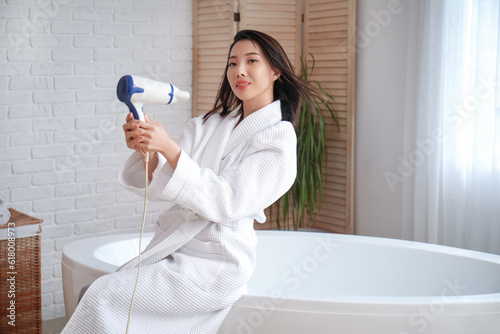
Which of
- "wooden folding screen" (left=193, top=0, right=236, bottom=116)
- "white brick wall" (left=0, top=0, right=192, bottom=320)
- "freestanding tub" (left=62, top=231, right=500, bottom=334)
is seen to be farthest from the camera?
"wooden folding screen" (left=193, top=0, right=236, bottom=116)

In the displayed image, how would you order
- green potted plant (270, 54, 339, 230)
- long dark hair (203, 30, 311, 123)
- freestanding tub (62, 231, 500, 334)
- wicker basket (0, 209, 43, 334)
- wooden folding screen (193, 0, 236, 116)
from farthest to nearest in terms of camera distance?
wooden folding screen (193, 0, 236, 116)
green potted plant (270, 54, 339, 230)
wicker basket (0, 209, 43, 334)
long dark hair (203, 30, 311, 123)
freestanding tub (62, 231, 500, 334)

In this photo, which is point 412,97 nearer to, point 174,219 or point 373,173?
point 373,173

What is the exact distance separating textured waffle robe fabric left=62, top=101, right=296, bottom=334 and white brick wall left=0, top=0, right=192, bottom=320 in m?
1.60

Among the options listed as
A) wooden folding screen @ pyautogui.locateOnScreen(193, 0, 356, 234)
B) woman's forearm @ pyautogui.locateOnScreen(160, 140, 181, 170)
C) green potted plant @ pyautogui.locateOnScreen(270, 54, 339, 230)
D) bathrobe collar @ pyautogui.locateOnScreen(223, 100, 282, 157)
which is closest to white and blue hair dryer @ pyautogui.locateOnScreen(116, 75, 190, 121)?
woman's forearm @ pyautogui.locateOnScreen(160, 140, 181, 170)

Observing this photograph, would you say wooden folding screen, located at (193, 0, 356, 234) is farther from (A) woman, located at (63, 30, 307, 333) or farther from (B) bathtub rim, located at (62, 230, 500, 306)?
(A) woman, located at (63, 30, 307, 333)

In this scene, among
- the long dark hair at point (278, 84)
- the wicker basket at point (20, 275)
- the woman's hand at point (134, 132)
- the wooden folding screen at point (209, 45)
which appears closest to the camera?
the woman's hand at point (134, 132)

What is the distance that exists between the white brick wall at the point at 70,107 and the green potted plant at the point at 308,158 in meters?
0.85

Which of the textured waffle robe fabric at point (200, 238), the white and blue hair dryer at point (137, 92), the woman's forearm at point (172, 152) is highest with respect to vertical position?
the white and blue hair dryer at point (137, 92)

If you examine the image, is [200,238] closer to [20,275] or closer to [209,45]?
[20,275]

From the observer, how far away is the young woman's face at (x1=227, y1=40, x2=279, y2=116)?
2053 millimetres

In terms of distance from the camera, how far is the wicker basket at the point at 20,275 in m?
2.87

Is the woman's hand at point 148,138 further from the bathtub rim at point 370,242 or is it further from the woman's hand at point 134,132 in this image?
the bathtub rim at point 370,242

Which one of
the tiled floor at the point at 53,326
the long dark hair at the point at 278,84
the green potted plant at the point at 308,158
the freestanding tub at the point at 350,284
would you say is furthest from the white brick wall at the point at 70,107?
the long dark hair at the point at 278,84

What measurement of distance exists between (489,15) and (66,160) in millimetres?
2350
